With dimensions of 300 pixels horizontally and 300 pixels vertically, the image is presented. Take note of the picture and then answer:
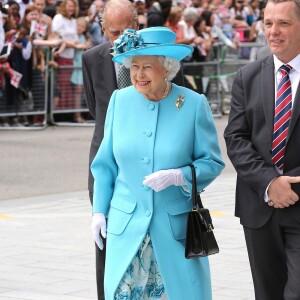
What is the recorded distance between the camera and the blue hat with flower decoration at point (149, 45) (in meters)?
4.79

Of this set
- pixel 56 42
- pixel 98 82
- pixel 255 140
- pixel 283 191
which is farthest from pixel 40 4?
pixel 283 191

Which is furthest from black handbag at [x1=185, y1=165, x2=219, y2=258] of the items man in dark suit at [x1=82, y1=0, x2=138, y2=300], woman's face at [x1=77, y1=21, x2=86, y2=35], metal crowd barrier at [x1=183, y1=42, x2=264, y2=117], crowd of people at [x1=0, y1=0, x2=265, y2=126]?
metal crowd barrier at [x1=183, y1=42, x2=264, y2=117]

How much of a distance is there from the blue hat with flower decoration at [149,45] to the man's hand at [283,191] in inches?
29.6

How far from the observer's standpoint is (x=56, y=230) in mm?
9344

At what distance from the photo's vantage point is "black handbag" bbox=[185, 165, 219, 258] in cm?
470

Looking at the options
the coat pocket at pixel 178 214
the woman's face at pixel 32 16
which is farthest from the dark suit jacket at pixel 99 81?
the woman's face at pixel 32 16

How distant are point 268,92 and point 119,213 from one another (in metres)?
0.88

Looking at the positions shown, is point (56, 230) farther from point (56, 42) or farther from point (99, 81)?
point (56, 42)

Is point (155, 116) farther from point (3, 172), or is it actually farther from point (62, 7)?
point (62, 7)

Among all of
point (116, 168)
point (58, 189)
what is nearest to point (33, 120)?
point (58, 189)

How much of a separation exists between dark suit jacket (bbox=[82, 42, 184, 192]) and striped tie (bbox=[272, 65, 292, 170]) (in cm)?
119

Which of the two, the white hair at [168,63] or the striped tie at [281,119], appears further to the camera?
the white hair at [168,63]

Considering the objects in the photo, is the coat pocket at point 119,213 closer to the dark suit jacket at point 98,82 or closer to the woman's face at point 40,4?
the dark suit jacket at point 98,82

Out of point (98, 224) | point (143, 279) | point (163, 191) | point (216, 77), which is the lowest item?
point (216, 77)
